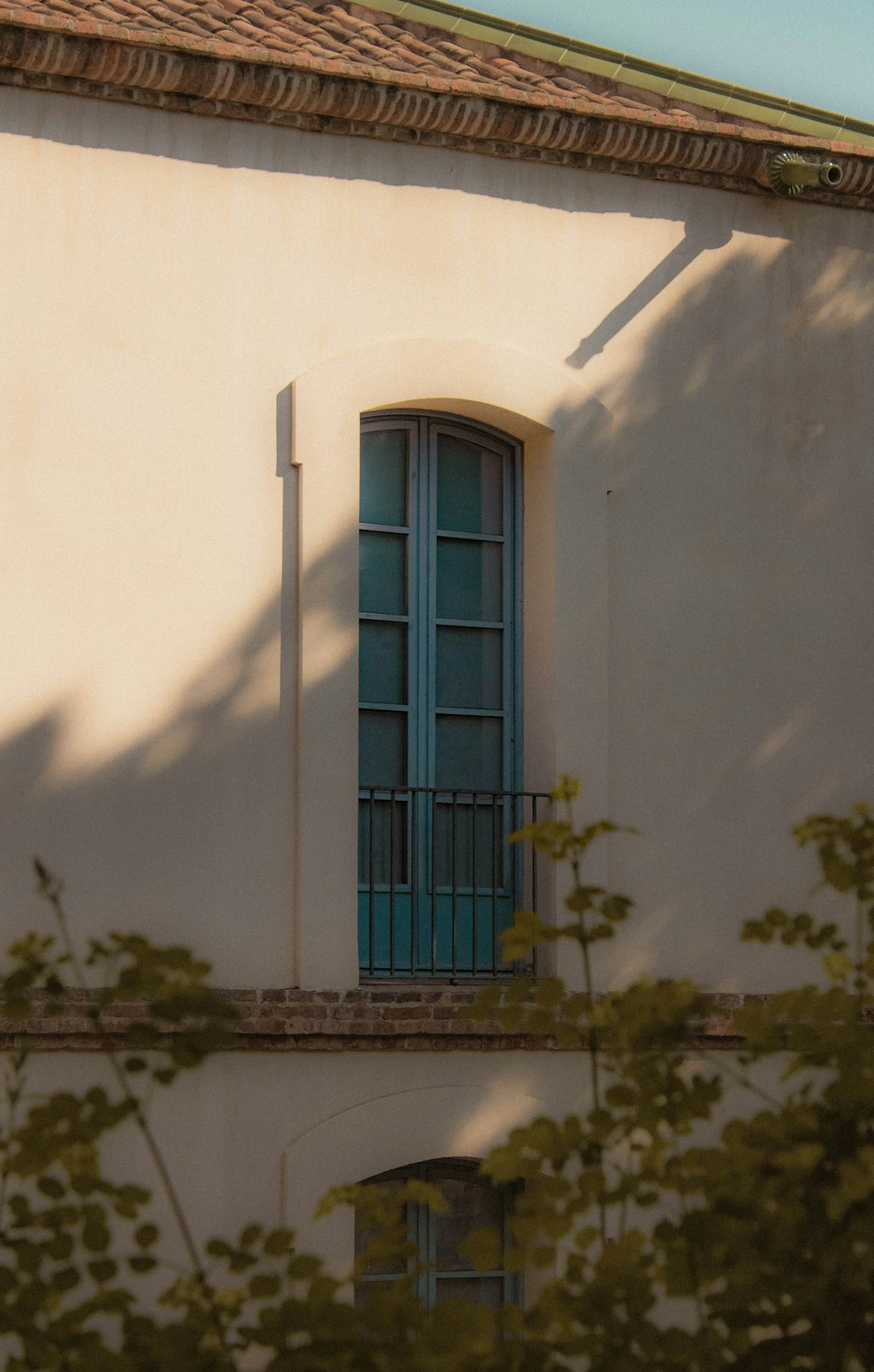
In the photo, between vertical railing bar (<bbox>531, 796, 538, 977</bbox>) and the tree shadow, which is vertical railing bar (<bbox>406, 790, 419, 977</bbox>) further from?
the tree shadow

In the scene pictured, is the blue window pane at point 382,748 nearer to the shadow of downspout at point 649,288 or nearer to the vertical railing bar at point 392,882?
the vertical railing bar at point 392,882

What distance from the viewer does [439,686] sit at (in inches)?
330

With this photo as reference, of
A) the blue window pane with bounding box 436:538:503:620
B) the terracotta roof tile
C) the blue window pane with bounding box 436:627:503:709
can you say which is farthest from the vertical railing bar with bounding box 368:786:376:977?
the terracotta roof tile

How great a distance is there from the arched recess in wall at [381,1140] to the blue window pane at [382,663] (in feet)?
5.76

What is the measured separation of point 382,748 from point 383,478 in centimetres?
122

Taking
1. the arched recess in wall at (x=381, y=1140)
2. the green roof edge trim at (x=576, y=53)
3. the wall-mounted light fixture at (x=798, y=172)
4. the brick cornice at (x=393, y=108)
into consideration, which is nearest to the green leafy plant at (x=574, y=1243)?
the arched recess in wall at (x=381, y=1140)

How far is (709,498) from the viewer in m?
8.64

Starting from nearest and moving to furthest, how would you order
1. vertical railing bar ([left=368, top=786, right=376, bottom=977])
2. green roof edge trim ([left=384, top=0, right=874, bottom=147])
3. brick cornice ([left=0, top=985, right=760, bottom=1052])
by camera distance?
brick cornice ([left=0, top=985, right=760, bottom=1052])
vertical railing bar ([left=368, top=786, right=376, bottom=977])
green roof edge trim ([left=384, top=0, right=874, bottom=147])

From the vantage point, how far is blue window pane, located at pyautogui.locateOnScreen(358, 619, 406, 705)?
8.28 m

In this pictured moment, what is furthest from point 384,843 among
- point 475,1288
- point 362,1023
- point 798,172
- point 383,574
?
point 798,172

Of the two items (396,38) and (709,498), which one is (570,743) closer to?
(709,498)

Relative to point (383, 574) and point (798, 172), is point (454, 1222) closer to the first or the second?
point (383, 574)

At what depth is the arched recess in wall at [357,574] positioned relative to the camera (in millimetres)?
7793

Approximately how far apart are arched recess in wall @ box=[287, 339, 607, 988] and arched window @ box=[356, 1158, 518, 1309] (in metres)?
0.92
